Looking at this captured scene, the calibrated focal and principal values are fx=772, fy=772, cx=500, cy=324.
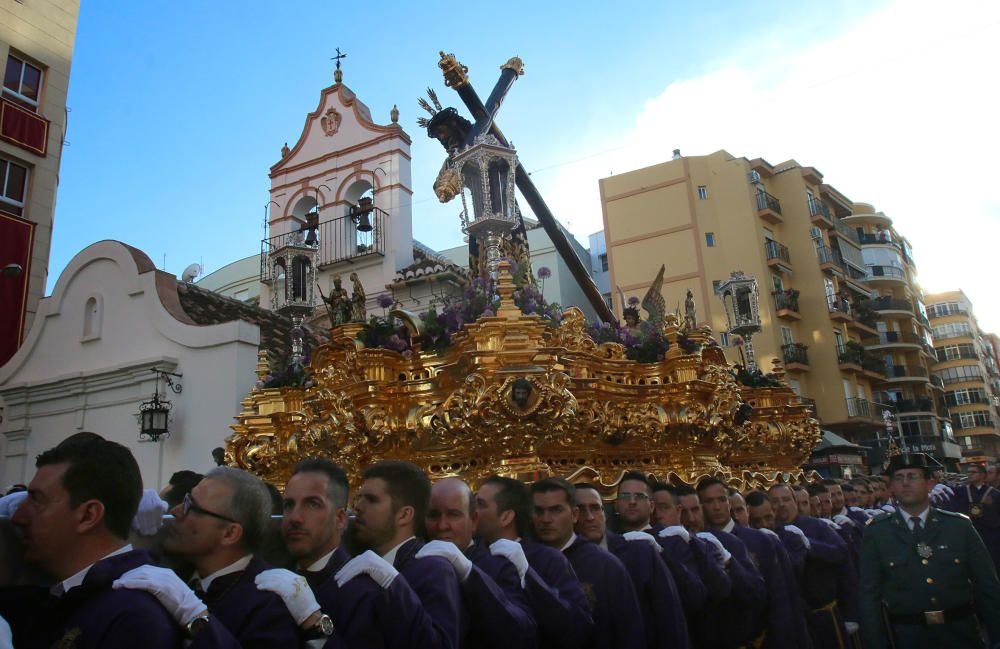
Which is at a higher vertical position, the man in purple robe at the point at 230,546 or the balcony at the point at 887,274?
the balcony at the point at 887,274

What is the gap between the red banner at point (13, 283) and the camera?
52.4 ft

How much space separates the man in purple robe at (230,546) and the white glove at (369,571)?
308 millimetres

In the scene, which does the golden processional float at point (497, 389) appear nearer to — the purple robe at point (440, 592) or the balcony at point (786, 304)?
the purple robe at point (440, 592)

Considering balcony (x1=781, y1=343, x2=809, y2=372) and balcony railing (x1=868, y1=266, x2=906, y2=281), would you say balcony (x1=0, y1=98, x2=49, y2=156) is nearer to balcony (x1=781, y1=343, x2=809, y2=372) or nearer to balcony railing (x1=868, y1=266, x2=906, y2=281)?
balcony (x1=781, y1=343, x2=809, y2=372)

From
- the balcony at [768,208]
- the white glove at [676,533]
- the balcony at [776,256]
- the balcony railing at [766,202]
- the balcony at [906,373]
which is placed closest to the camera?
the white glove at [676,533]

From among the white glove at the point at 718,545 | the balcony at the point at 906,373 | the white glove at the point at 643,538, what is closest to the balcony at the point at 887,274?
the balcony at the point at 906,373

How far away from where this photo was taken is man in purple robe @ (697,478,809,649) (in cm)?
582

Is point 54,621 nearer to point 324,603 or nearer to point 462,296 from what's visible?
point 324,603

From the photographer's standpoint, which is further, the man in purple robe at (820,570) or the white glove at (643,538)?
the man in purple robe at (820,570)

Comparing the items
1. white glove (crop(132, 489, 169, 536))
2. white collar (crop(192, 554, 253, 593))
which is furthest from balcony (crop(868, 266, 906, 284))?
white collar (crop(192, 554, 253, 593))

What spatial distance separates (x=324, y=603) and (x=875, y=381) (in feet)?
124

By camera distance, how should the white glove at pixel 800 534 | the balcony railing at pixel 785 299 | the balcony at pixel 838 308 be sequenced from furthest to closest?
the balcony at pixel 838 308
the balcony railing at pixel 785 299
the white glove at pixel 800 534

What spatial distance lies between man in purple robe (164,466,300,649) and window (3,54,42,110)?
692 inches

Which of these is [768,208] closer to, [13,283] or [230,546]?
[13,283]
